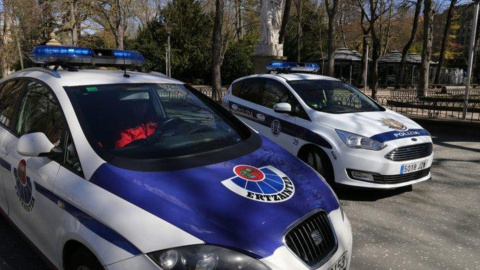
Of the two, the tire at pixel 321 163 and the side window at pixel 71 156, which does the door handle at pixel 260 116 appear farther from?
the side window at pixel 71 156

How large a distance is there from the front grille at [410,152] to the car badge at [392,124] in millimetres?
314

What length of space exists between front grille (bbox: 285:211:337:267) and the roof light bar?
8.33 ft

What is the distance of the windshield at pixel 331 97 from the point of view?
5781 mm

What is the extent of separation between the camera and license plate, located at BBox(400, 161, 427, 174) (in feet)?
16.0

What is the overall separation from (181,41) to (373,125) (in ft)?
111

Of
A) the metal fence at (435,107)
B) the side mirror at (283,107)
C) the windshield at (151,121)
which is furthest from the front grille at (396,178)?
the metal fence at (435,107)

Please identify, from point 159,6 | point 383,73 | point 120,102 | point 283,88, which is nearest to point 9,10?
point 159,6

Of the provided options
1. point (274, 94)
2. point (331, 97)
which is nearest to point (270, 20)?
point (274, 94)

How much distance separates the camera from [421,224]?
172 inches

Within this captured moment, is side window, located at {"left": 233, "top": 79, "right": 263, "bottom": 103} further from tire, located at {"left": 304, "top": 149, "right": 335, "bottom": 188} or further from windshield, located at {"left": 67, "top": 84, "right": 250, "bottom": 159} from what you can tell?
windshield, located at {"left": 67, "top": 84, "right": 250, "bottom": 159}

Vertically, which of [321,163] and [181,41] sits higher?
[181,41]

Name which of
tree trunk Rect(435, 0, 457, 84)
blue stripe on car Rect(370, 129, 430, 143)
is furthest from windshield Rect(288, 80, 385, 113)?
tree trunk Rect(435, 0, 457, 84)

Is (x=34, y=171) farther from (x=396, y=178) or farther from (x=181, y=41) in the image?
(x=181, y=41)

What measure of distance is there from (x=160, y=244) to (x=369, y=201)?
3.84 metres
